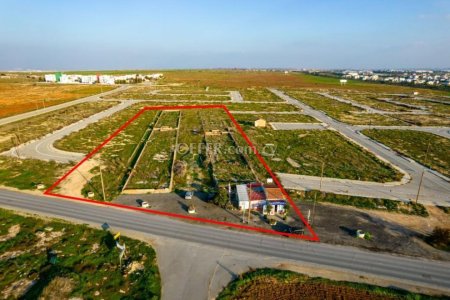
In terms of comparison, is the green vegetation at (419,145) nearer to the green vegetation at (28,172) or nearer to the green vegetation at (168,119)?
the green vegetation at (168,119)

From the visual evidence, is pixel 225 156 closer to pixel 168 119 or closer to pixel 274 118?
pixel 168 119

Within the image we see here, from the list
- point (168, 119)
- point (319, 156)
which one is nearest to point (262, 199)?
point (319, 156)

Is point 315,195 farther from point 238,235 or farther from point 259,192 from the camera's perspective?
point 238,235

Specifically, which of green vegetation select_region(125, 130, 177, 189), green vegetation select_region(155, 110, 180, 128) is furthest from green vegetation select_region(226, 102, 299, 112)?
green vegetation select_region(125, 130, 177, 189)

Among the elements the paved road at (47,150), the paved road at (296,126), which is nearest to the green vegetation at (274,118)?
the paved road at (296,126)

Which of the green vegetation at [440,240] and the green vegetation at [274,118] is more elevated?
the green vegetation at [274,118]
